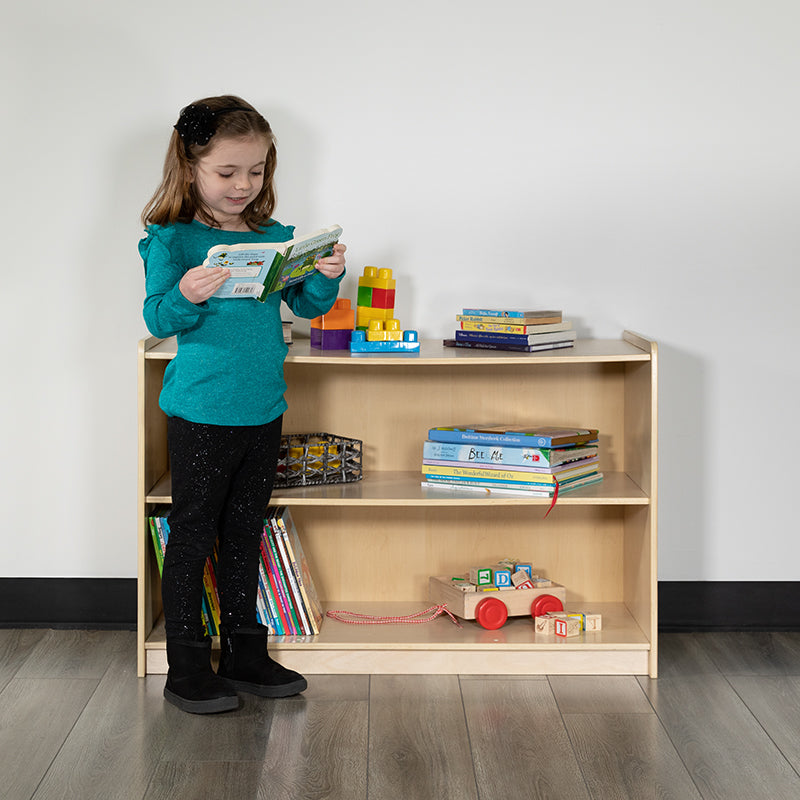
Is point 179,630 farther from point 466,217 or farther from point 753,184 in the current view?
point 753,184

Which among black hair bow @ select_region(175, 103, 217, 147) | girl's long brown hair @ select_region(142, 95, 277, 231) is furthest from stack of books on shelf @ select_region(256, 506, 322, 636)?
black hair bow @ select_region(175, 103, 217, 147)

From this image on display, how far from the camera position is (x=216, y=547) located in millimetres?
2205

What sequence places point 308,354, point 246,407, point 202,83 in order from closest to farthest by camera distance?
point 246,407
point 308,354
point 202,83

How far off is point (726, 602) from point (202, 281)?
1.56 metres

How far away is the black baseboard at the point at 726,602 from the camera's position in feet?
8.22

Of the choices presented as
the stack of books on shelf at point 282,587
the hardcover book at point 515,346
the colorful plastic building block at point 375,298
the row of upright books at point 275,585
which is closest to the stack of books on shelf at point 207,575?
the row of upright books at point 275,585

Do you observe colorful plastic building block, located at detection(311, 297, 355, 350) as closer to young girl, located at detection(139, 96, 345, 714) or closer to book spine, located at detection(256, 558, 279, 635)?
young girl, located at detection(139, 96, 345, 714)

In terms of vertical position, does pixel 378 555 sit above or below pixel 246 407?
below

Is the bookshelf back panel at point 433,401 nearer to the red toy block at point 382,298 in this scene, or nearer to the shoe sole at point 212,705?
the red toy block at point 382,298

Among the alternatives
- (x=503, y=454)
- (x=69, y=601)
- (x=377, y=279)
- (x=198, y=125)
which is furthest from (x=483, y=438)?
(x=69, y=601)

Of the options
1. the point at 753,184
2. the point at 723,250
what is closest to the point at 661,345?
the point at 723,250

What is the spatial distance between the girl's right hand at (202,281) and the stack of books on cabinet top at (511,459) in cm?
72

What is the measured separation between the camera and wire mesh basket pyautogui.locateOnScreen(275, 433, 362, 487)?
226 cm

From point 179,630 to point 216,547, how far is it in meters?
0.23
